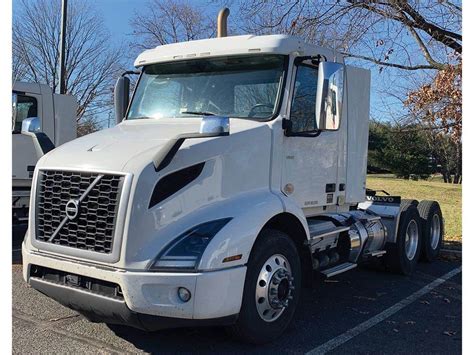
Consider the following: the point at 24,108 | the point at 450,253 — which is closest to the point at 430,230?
the point at 450,253

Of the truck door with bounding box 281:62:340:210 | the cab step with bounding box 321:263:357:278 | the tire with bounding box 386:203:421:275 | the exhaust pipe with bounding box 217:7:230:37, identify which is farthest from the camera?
the tire with bounding box 386:203:421:275

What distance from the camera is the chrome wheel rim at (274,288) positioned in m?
4.38

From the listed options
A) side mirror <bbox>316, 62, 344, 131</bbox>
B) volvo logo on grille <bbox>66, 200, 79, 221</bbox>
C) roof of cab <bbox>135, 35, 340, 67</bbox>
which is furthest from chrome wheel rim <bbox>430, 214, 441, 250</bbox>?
volvo logo on grille <bbox>66, 200, 79, 221</bbox>

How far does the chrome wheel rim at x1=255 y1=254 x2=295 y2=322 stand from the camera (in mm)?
4383

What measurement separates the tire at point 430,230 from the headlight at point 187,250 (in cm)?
556

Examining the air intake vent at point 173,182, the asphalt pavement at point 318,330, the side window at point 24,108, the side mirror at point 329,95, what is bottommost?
the asphalt pavement at point 318,330

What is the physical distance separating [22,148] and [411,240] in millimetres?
7284

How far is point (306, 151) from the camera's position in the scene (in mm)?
5312

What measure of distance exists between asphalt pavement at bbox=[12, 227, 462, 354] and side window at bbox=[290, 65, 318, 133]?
6.71 feet

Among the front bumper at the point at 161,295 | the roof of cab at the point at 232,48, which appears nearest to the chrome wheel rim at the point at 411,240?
the roof of cab at the point at 232,48

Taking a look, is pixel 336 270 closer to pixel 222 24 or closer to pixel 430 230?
pixel 222 24

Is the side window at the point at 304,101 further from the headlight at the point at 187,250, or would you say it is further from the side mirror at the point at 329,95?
the headlight at the point at 187,250

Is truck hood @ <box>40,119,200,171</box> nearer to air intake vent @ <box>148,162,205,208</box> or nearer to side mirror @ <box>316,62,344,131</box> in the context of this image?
air intake vent @ <box>148,162,205,208</box>

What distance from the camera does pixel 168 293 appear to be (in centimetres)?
378
